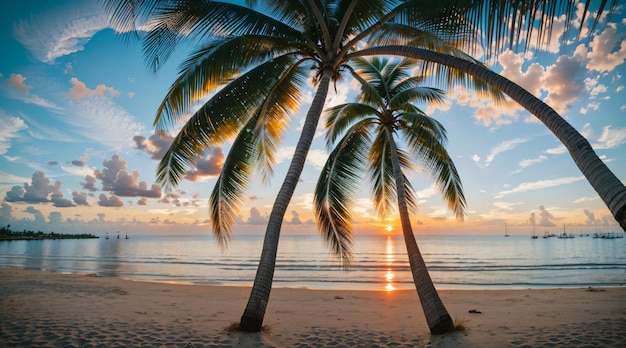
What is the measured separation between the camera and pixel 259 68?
7301 mm

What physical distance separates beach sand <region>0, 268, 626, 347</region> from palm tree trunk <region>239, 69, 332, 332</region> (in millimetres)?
317

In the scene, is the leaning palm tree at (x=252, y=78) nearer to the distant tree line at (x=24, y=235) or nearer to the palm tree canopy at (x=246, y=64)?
the palm tree canopy at (x=246, y=64)

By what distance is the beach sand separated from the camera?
576cm

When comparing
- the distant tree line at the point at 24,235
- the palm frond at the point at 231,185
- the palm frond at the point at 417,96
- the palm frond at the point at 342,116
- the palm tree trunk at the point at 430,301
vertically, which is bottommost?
the distant tree line at the point at 24,235

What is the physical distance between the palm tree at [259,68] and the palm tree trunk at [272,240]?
0.7 inches

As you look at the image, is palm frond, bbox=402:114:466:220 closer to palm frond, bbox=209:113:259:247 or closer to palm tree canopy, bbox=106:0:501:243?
palm tree canopy, bbox=106:0:501:243

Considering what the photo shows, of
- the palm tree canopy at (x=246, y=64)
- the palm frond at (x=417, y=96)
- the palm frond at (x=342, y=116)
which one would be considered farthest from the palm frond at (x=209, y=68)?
the palm frond at (x=417, y=96)

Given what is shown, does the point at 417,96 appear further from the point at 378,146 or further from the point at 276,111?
the point at 276,111

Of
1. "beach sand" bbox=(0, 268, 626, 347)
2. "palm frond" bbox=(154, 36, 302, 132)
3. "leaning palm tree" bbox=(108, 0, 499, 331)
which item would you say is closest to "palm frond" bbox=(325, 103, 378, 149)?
"leaning palm tree" bbox=(108, 0, 499, 331)

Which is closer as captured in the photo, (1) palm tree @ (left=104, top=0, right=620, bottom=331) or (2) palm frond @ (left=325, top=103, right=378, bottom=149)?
(1) palm tree @ (left=104, top=0, right=620, bottom=331)

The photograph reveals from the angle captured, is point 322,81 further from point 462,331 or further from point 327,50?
point 462,331

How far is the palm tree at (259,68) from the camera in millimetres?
6059

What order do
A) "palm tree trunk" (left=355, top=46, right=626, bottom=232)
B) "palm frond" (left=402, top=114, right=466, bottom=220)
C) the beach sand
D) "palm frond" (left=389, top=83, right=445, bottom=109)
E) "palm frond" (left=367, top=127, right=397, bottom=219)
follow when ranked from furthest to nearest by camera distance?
"palm frond" (left=367, top=127, right=397, bottom=219) → "palm frond" (left=389, top=83, right=445, bottom=109) → "palm frond" (left=402, top=114, right=466, bottom=220) → the beach sand → "palm tree trunk" (left=355, top=46, right=626, bottom=232)

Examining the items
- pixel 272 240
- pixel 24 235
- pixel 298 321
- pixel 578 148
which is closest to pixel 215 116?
pixel 272 240
